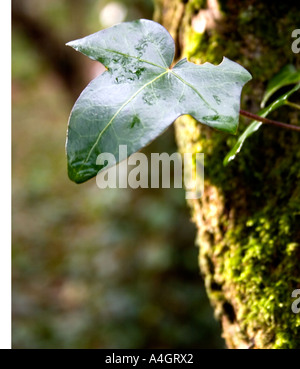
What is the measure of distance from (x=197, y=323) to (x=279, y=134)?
5.85ft

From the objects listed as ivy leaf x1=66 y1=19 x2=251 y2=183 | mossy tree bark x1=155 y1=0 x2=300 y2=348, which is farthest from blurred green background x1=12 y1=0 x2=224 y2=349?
ivy leaf x1=66 y1=19 x2=251 y2=183

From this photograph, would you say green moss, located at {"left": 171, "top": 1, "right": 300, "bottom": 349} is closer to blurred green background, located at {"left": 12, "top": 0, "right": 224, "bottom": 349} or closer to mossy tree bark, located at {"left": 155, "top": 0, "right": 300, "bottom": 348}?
mossy tree bark, located at {"left": 155, "top": 0, "right": 300, "bottom": 348}

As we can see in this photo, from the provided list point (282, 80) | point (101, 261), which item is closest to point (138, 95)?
point (282, 80)

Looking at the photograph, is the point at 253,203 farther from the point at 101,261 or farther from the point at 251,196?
the point at 101,261

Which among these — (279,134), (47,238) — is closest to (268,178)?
(279,134)

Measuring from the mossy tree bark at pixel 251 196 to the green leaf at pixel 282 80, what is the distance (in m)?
0.04

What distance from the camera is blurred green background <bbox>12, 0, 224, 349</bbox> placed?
7.91 ft

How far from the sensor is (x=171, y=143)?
2408 millimetres

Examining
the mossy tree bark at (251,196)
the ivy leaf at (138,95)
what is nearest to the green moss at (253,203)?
the mossy tree bark at (251,196)

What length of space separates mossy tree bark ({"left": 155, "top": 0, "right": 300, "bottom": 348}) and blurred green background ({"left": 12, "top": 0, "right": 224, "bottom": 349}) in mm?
1470

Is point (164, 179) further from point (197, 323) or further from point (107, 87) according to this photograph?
point (107, 87)

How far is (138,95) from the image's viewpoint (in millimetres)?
622
